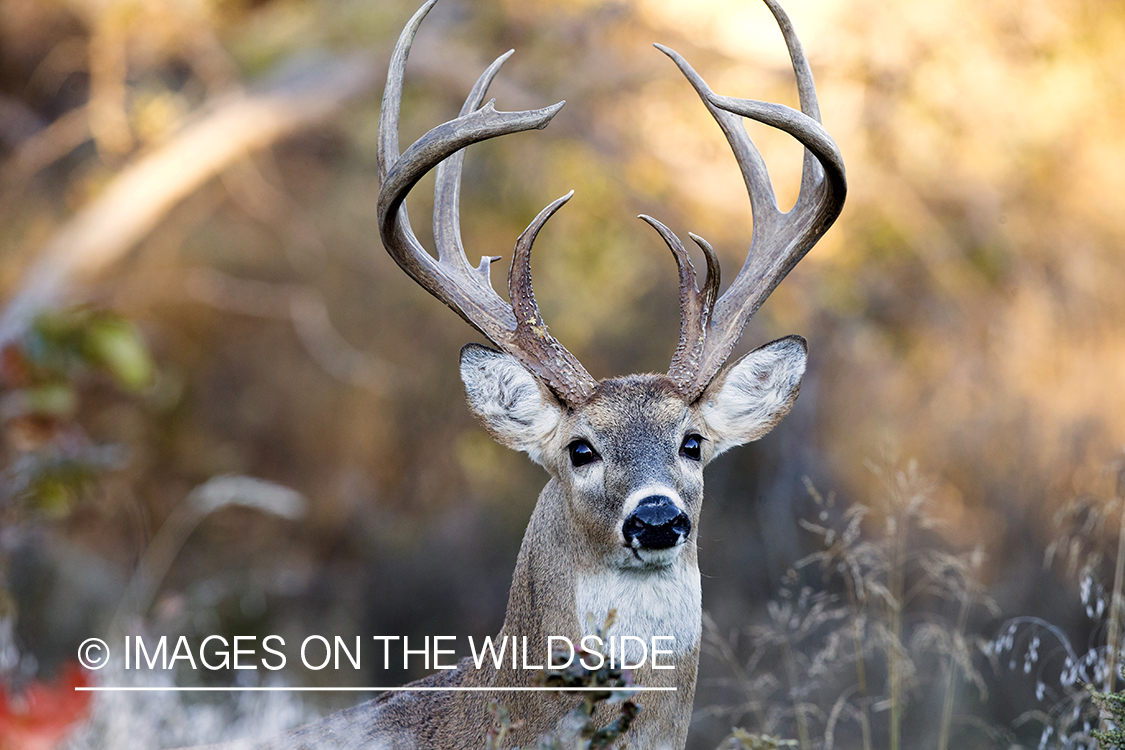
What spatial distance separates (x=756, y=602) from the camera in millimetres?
10438

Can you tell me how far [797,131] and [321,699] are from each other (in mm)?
6468

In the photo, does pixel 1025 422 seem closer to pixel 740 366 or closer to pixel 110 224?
pixel 740 366

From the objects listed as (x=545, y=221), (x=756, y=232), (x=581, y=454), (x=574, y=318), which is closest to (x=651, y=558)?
(x=581, y=454)

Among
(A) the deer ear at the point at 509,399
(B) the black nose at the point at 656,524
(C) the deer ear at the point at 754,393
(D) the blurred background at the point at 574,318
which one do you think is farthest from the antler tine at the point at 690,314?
(D) the blurred background at the point at 574,318

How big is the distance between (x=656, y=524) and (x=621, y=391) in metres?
0.62

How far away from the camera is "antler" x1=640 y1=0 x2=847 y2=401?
3.60 metres

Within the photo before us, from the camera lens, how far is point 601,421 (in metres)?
3.68

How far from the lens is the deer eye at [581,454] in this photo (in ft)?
12.0

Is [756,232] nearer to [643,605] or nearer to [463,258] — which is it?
[463,258]

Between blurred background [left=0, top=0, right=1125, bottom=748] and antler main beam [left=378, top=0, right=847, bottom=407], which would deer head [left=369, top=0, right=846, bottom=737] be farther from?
blurred background [left=0, top=0, right=1125, bottom=748]

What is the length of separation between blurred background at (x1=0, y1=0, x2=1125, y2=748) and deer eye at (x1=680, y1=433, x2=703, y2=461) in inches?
167

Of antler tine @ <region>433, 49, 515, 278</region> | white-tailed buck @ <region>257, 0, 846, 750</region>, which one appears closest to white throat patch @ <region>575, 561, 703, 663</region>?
white-tailed buck @ <region>257, 0, 846, 750</region>

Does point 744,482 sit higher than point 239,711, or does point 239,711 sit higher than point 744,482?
point 744,482

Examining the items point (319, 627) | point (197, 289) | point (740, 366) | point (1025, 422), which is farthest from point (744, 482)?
point (740, 366)
